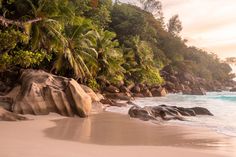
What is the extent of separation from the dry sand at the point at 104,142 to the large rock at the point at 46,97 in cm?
258

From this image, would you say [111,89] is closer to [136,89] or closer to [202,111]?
[136,89]

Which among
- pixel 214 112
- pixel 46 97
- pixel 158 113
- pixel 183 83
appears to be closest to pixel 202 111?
pixel 214 112

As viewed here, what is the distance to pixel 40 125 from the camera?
404 inches

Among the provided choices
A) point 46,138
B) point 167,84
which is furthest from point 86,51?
point 167,84

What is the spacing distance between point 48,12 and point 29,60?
4.24 metres

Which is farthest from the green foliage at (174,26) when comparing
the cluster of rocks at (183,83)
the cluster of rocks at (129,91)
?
the cluster of rocks at (129,91)

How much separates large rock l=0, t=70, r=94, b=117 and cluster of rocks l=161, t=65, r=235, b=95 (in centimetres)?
3969

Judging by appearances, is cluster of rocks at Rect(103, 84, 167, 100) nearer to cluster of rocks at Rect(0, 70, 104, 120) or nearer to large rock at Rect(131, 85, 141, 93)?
large rock at Rect(131, 85, 141, 93)

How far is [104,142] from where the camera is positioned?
26.1 feet

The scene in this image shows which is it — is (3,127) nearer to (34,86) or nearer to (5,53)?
(34,86)

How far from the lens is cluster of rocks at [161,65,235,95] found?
5506 cm

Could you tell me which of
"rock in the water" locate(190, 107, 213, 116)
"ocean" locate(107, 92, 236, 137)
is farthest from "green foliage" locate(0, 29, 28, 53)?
"rock in the water" locate(190, 107, 213, 116)

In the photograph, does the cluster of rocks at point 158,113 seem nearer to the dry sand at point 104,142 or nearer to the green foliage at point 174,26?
the dry sand at point 104,142

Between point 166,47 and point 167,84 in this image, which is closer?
point 167,84
